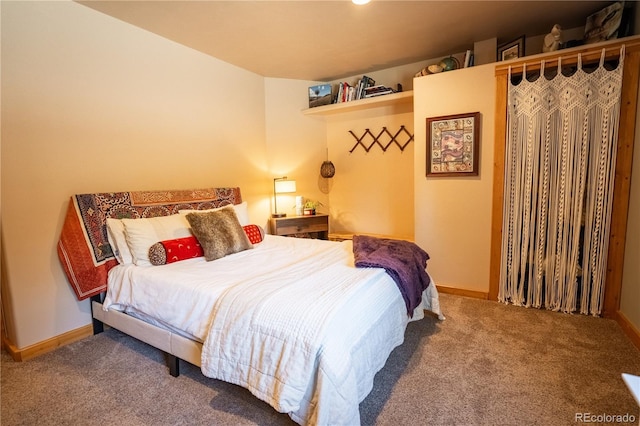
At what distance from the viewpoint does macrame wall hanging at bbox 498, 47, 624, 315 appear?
2.43m

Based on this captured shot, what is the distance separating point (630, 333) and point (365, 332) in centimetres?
210

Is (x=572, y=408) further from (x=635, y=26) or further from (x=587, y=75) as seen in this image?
(x=635, y=26)

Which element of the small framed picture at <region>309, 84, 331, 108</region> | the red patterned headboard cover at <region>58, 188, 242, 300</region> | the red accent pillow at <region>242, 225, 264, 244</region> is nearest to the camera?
the red patterned headboard cover at <region>58, 188, 242, 300</region>

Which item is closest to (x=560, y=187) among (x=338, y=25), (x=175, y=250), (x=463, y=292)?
(x=463, y=292)

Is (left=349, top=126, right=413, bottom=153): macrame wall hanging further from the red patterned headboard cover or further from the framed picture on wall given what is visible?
the red patterned headboard cover

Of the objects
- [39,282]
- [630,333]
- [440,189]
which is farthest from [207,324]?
[630,333]

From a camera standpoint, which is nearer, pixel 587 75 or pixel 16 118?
pixel 16 118

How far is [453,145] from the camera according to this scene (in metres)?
2.97

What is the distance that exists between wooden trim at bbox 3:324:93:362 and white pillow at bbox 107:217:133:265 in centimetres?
67

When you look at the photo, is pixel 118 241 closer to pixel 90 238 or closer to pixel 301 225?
pixel 90 238

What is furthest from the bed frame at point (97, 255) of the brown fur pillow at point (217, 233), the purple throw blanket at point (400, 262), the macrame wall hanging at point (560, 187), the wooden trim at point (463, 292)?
the macrame wall hanging at point (560, 187)

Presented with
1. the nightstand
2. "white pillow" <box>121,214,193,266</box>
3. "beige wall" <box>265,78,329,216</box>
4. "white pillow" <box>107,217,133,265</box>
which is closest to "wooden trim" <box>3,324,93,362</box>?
"white pillow" <box>107,217,133,265</box>

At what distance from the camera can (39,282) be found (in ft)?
7.32

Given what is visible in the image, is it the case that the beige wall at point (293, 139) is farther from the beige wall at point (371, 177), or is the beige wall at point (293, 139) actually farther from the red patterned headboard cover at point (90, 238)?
the red patterned headboard cover at point (90, 238)
